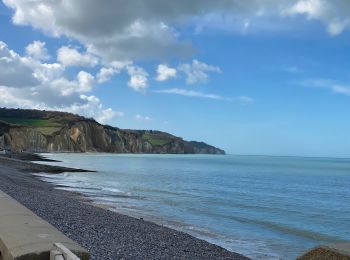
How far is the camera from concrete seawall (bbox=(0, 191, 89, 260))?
5766 millimetres

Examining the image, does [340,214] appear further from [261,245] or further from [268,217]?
[261,245]

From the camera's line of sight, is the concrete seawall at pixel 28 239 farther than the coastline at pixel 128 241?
No

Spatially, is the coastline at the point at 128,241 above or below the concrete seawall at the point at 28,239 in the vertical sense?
below

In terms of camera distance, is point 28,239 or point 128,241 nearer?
point 28,239

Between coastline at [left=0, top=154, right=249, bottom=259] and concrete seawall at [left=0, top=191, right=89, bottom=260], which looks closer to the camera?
concrete seawall at [left=0, top=191, right=89, bottom=260]

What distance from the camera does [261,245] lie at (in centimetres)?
1800

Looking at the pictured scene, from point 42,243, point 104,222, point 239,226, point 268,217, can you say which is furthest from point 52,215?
point 268,217

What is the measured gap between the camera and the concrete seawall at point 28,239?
18.9ft

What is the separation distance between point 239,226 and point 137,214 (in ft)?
17.6

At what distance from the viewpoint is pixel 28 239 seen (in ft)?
21.3

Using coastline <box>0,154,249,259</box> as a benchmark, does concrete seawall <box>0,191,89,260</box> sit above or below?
above

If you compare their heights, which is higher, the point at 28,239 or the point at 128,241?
the point at 28,239

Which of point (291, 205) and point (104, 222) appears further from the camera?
point (291, 205)

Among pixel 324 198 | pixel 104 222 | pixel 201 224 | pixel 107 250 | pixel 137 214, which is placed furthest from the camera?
pixel 324 198
